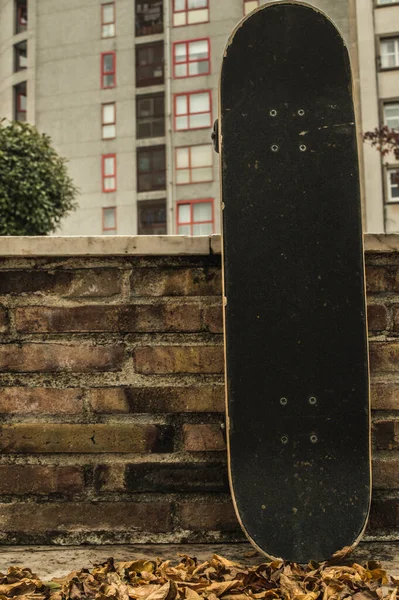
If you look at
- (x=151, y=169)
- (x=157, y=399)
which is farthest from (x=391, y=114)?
(x=157, y=399)

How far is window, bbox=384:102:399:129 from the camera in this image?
1625 cm

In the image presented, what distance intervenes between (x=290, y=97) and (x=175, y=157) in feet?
59.2

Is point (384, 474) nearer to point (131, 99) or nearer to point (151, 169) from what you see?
point (151, 169)

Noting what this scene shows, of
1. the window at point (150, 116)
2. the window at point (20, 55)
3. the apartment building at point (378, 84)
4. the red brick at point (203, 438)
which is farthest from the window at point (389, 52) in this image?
the red brick at point (203, 438)

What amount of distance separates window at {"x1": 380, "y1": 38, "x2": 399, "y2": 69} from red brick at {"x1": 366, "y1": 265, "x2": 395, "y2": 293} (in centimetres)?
1617

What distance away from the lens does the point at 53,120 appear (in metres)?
20.3

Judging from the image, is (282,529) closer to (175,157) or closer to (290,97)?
(290,97)

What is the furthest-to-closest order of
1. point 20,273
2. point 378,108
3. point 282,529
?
point 378,108 < point 20,273 < point 282,529

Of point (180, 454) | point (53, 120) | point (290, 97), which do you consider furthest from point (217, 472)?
point (53, 120)

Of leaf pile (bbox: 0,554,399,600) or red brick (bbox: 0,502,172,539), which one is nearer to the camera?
leaf pile (bbox: 0,554,399,600)

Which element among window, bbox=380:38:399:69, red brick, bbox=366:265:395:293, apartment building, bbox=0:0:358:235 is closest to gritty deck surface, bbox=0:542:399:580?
red brick, bbox=366:265:395:293

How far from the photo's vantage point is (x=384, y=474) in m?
1.65

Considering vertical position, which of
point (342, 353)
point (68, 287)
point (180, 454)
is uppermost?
point (68, 287)

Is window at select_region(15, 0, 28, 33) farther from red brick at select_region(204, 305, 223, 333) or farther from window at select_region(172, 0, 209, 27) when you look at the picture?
red brick at select_region(204, 305, 223, 333)
